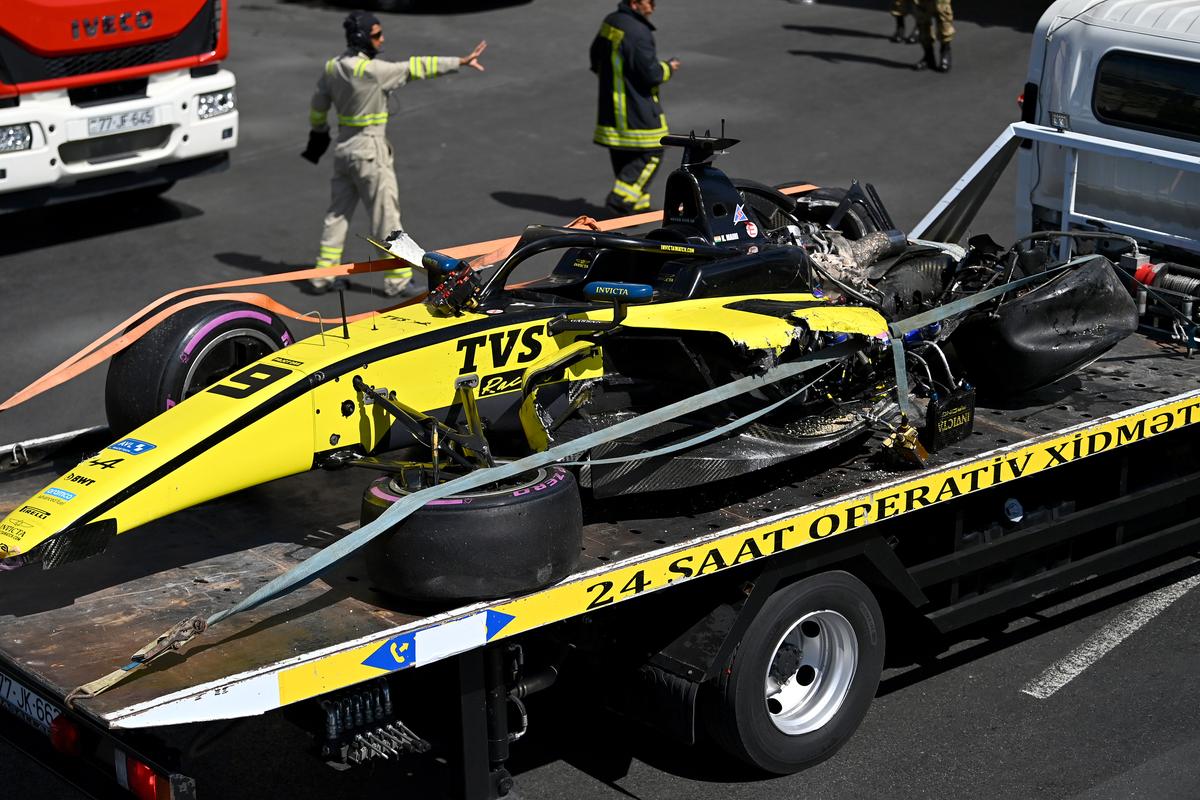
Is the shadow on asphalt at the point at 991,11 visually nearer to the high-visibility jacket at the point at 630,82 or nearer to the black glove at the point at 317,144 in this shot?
the high-visibility jacket at the point at 630,82

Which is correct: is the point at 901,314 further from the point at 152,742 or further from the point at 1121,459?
the point at 152,742

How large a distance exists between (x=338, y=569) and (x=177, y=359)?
1.45m

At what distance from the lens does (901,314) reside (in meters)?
7.52

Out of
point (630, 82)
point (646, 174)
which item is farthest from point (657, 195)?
point (630, 82)

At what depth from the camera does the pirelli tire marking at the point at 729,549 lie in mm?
4801

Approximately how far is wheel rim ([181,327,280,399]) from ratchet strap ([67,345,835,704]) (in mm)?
1608

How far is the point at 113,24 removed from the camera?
12.3 m

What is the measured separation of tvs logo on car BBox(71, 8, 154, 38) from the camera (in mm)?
12133

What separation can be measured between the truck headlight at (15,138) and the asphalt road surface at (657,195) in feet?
3.40

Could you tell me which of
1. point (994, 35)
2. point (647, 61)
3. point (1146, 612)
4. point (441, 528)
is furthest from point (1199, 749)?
point (994, 35)

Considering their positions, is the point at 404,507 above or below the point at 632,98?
above

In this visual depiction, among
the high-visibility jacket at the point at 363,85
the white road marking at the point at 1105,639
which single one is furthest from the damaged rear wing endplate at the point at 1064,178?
the high-visibility jacket at the point at 363,85

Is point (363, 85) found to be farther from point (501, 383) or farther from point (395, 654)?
point (395, 654)

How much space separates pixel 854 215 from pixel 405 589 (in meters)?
3.93
